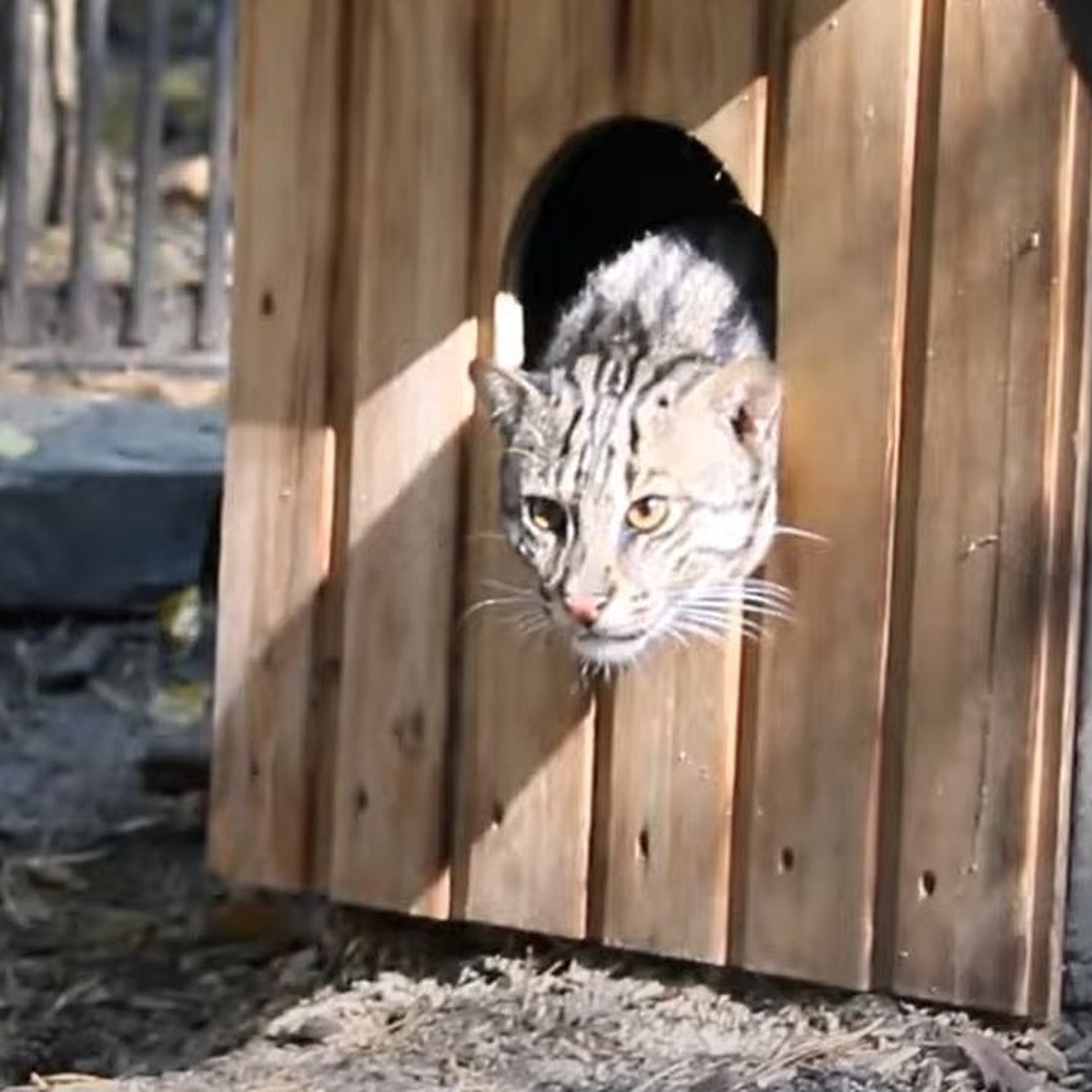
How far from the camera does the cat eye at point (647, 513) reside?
163 inches

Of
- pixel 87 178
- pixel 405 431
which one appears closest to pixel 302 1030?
pixel 405 431

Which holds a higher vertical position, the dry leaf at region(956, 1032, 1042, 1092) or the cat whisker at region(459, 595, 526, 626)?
the cat whisker at region(459, 595, 526, 626)

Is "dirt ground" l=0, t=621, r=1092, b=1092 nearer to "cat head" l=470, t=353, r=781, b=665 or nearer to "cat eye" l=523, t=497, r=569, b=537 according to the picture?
"cat head" l=470, t=353, r=781, b=665

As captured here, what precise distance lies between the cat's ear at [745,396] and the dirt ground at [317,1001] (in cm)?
71

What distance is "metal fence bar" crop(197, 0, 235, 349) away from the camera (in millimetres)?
8008

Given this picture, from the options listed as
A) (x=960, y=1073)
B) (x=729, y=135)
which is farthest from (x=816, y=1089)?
Answer: (x=729, y=135)

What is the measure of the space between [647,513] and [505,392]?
10.9 inches

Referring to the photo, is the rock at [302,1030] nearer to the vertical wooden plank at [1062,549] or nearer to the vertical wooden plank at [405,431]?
the vertical wooden plank at [405,431]

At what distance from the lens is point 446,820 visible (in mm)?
4645

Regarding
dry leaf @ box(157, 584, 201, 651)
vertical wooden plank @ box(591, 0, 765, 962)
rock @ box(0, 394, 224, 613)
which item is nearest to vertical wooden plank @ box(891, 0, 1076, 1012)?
vertical wooden plank @ box(591, 0, 765, 962)

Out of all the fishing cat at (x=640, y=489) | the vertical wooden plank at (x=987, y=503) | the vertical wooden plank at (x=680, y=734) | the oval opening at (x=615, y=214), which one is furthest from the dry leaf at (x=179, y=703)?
the vertical wooden plank at (x=987, y=503)

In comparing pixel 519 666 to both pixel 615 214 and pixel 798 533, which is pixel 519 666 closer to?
pixel 798 533

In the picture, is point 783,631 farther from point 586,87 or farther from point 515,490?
Result: point 586,87

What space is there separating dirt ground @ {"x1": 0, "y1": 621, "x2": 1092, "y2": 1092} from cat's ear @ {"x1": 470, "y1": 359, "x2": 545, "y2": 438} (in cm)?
74
